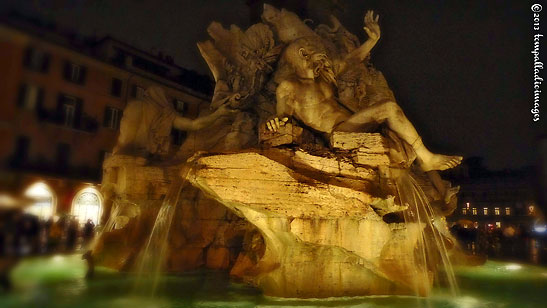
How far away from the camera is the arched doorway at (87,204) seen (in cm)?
2234

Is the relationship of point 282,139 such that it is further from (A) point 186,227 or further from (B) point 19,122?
(B) point 19,122

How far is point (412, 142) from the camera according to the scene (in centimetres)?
763

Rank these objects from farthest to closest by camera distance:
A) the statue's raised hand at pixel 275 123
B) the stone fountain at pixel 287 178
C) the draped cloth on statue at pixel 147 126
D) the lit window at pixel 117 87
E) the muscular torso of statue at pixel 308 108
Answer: the lit window at pixel 117 87 → the draped cloth on statue at pixel 147 126 → the muscular torso of statue at pixel 308 108 → the statue's raised hand at pixel 275 123 → the stone fountain at pixel 287 178

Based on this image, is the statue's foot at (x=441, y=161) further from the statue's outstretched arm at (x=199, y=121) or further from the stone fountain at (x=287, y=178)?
the statue's outstretched arm at (x=199, y=121)

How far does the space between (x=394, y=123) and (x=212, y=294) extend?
14.0 ft

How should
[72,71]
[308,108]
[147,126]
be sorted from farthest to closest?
[147,126] → [308,108] → [72,71]

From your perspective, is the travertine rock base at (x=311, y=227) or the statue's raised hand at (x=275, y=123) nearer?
the travertine rock base at (x=311, y=227)

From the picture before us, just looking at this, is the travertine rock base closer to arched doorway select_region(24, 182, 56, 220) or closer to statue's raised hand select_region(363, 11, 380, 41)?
arched doorway select_region(24, 182, 56, 220)

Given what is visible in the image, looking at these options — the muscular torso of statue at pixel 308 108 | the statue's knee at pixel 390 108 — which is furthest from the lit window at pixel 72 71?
the statue's knee at pixel 390 108

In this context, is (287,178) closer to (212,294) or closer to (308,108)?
(212,294)

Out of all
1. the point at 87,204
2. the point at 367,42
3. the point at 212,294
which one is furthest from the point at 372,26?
the point at 87,204

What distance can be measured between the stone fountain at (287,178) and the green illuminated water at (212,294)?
31 cm

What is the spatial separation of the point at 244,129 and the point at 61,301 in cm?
504

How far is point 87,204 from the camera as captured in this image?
23.4m
